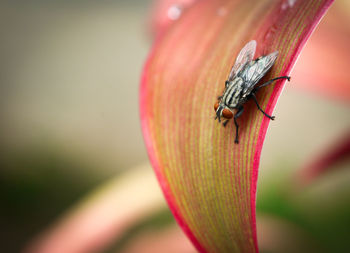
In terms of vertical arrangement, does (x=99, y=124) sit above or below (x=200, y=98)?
above

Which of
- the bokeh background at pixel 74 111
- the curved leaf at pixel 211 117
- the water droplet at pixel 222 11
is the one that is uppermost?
Answer: the bokeh background at pixel 74 111

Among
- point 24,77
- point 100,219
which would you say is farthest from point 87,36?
point 100,219

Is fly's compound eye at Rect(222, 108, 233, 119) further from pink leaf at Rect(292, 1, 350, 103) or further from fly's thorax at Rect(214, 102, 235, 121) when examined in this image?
pink leaf at Rect(292, 1, 350, 103)

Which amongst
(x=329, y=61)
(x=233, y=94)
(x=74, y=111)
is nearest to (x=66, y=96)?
(x=74, y=111)

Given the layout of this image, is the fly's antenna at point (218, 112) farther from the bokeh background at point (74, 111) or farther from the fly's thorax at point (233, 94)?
the bokeh background at point (74, 111)

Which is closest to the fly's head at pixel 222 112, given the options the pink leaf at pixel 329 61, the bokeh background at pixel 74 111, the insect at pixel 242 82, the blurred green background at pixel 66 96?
the insect at pixel 242 82

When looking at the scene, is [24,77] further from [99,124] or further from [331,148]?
[331,148]

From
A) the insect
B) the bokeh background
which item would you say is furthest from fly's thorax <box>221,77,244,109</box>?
the bokeh background
